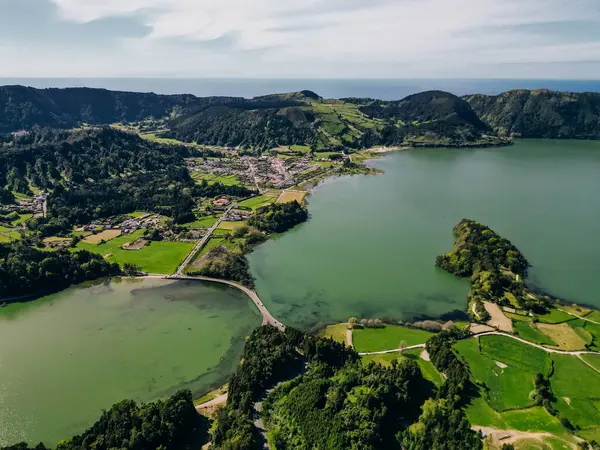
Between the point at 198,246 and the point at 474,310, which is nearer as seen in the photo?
the point at 474,310

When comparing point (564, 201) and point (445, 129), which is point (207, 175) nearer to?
point (564, 201)

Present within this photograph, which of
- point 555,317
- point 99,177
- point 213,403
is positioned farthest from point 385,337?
point 99,177

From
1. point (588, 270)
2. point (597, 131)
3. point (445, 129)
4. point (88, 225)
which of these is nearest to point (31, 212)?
point (88, 225)

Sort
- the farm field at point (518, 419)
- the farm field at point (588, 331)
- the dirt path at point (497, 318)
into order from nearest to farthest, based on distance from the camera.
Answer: the farm field at point (518, 419) < the farm field at point (588, 331) < the dirt path at point (497, 318)

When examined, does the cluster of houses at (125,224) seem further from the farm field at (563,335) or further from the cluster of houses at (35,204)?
the farm field at (563,335)

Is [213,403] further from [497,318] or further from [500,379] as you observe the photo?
[497,318]

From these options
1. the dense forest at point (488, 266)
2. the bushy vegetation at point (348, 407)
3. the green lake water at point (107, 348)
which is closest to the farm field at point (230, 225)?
the green lake water at point (107, 348)
